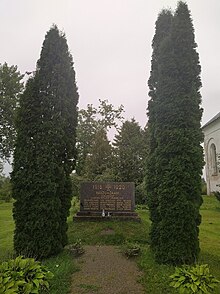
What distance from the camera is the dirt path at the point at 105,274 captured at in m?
5.36

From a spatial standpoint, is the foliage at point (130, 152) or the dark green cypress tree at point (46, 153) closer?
the dark green cypress tree at point (46, 153)

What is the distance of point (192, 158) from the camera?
272 inches

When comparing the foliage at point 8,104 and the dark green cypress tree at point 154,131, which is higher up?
the foliage at point 8,104

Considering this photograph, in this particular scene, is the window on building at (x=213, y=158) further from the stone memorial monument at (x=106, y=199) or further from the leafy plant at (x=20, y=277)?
the leafy plant at (x=20, y=277)

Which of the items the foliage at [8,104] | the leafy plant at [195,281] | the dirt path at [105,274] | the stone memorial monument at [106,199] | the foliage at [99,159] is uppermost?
the foliage at [8,104]

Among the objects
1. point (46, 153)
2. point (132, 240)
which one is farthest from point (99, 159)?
point (46, 153)

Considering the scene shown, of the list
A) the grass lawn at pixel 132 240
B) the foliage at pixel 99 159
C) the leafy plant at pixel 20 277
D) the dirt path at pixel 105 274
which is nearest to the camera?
the leafy plant at pixel 20 277

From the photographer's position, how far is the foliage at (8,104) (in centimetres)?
2519

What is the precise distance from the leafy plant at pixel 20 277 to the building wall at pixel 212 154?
24.4 metres

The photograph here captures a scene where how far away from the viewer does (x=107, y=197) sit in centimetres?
1299

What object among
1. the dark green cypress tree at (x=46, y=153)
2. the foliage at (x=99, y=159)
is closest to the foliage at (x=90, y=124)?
the foliage at (x=99, y=159)

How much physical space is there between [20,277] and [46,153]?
179 inches

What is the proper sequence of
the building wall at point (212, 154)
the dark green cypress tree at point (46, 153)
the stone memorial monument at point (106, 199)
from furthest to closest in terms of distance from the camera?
1. the building wall at point (212, 154)
2. the stone memorial monument at point (106, 199)
3. the dark green cypress tree at point (46, 153)

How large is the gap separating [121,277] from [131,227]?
4771 millimetres
